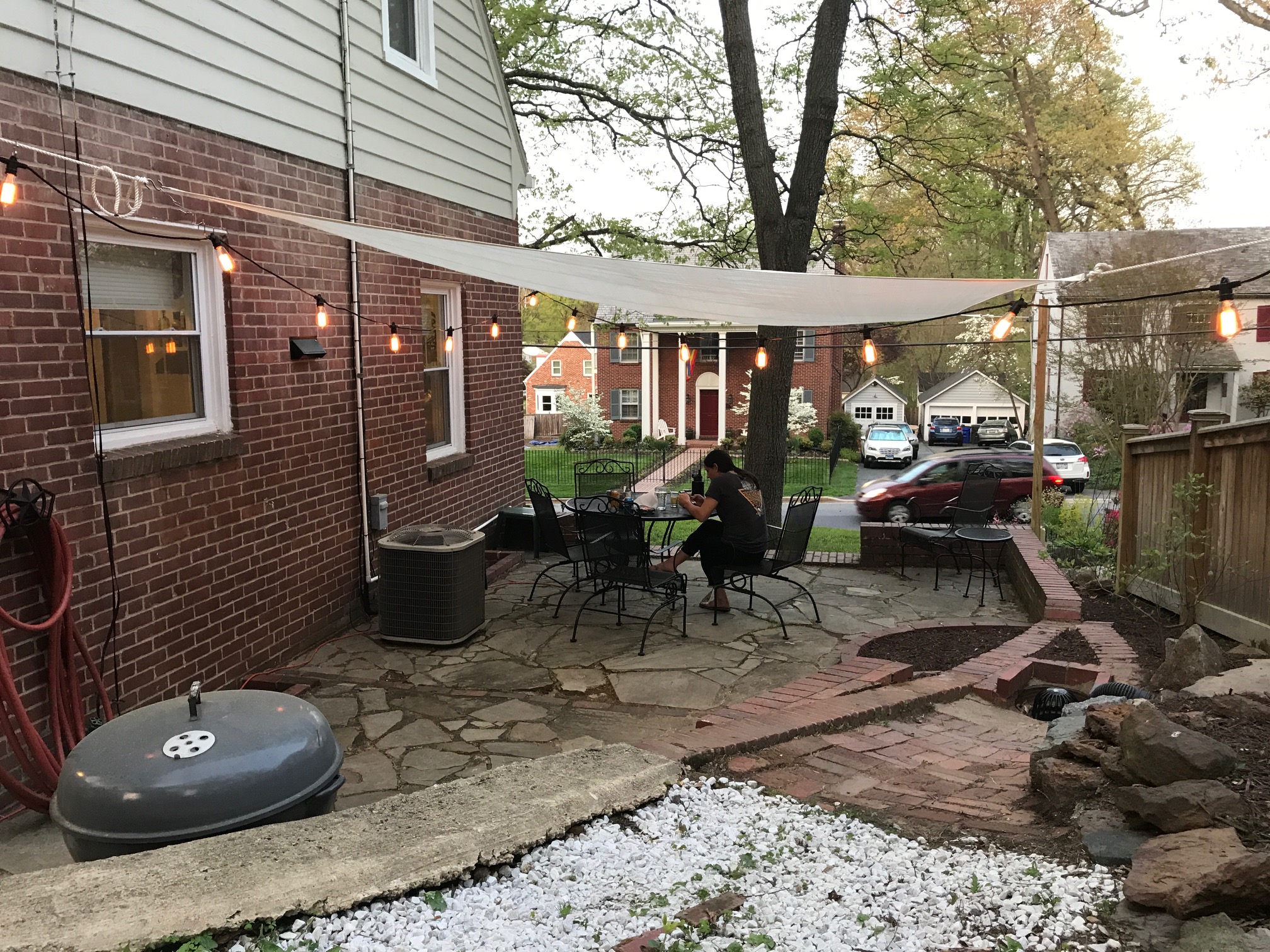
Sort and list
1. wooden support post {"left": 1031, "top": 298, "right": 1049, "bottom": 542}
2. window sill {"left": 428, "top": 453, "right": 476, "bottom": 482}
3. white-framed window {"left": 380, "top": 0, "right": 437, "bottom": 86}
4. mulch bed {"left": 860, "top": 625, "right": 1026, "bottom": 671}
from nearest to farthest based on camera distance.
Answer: mulch bed {"left": 860, "top": 625, "right": 1026, "bottom": 671}, white-framed window {"left": 380, "top": 0, "right": 437, "bottom": 86}, window sill {"left": 428, "top": 453, "right": 476, "bottom": 482}, wooden support post {"left": 1031, "top": 298, "right": 1049, "bottom": 542}

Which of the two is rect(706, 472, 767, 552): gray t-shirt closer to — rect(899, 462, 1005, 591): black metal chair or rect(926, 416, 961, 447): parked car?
rect(899, 462, 1005, 591): black metal chair

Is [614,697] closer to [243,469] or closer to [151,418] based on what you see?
[243,469]

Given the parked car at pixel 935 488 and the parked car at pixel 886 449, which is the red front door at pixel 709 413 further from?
the parked car at pixel 935 488

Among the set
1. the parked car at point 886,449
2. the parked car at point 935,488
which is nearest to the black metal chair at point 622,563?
the parked car at point 935,488

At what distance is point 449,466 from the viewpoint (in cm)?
831

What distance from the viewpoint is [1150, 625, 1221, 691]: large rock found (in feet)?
15.6

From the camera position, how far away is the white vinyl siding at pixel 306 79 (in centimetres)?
439

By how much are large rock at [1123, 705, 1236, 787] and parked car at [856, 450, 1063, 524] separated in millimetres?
13369

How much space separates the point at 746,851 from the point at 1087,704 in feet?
6.85

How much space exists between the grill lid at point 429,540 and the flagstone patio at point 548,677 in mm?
700

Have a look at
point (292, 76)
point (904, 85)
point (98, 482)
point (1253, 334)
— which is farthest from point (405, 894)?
point (1253, 334)

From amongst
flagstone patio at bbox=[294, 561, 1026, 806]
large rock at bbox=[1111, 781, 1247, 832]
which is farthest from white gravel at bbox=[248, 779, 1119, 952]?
flagstone patio at bbox=[294, 561, 1026, 806]

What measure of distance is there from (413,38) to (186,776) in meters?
6.71

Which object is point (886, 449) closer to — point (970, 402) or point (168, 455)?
point (970, 402)
